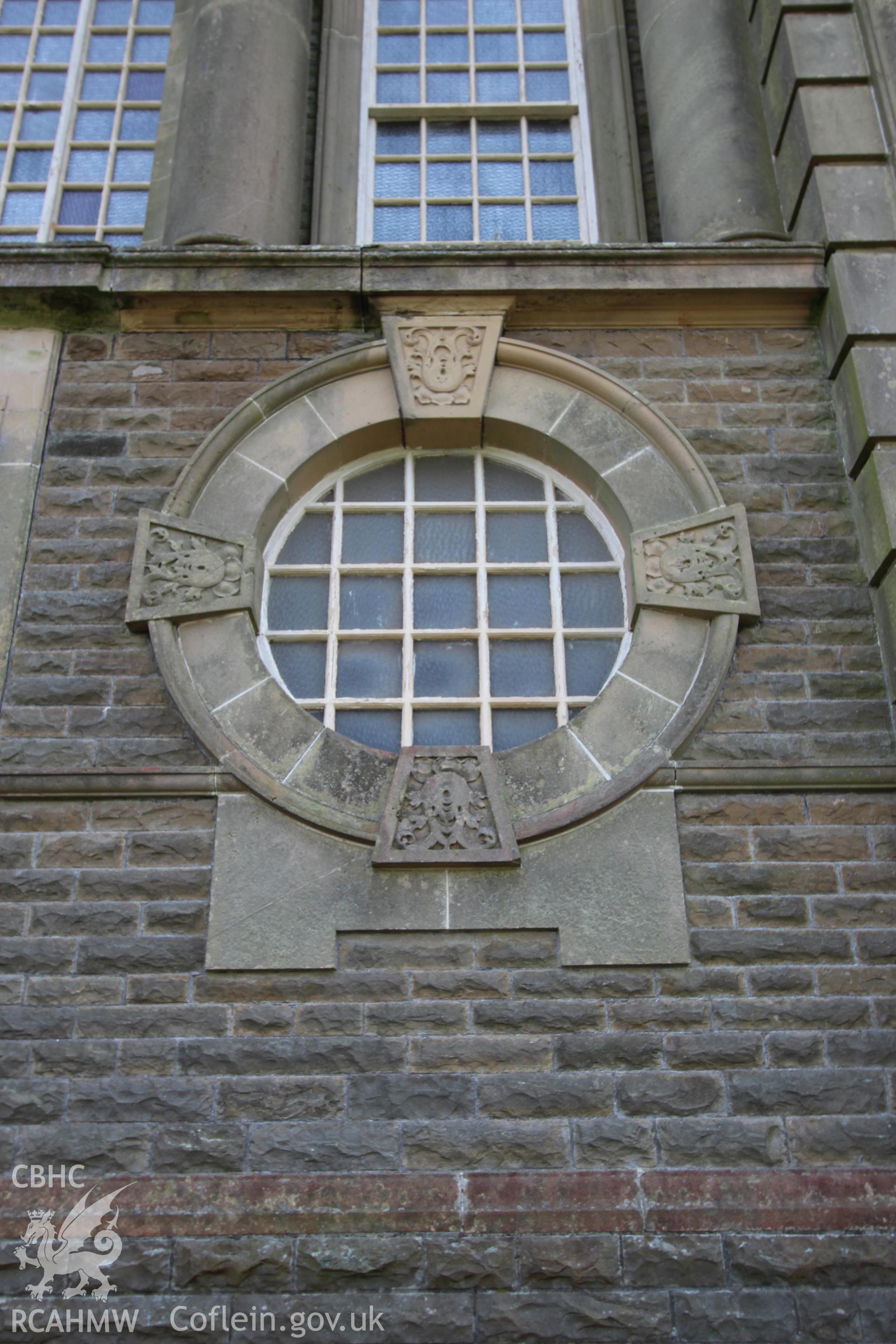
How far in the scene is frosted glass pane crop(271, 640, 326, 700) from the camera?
609cm

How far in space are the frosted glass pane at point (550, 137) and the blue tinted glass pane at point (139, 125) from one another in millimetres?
2413

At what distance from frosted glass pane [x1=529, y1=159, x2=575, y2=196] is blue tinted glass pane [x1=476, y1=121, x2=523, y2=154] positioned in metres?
0.18

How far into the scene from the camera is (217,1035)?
5.09m

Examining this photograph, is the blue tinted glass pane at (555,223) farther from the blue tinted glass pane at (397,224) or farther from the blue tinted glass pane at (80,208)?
the blue tinted glass pane at (80,208)

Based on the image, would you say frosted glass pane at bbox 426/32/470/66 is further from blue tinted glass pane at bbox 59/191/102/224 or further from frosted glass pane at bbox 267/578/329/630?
frosted glass pane at bbox 267/578/329/630

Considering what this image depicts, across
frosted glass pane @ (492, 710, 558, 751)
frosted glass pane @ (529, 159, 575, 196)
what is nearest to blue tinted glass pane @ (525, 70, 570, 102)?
frosted glass pane @ (529, 159, 575, 196)

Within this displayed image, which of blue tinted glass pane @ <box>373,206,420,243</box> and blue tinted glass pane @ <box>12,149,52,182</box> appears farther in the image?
blue tinted glass pane @ <box>12,149,52,182</box>

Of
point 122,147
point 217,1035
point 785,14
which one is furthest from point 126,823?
point 785,14

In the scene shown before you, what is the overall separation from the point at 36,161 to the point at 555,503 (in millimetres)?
4466

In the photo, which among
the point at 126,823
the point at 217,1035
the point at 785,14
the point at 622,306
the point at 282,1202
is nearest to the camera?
the point at 282,1202

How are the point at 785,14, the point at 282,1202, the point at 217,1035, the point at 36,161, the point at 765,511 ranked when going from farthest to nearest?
1. the point at 36,161
2. the point at 785,14
3. the point at 765,511
4. the point at 217,1035
5. the point at 282,1202

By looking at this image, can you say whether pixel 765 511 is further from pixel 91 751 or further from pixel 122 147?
pixel 122 147

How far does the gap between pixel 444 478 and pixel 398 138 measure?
Result: 301 centimetres

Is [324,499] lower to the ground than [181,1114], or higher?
higher
